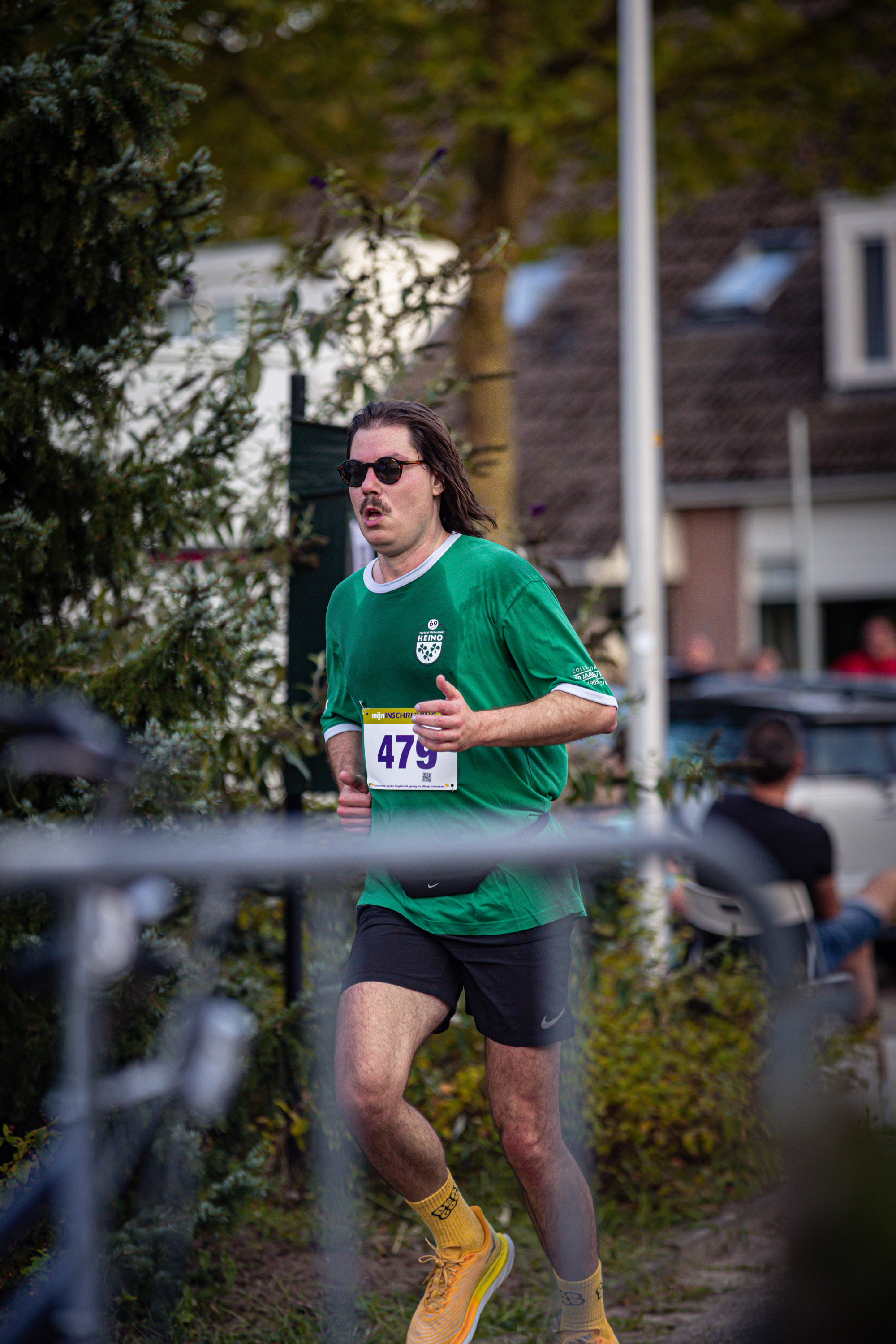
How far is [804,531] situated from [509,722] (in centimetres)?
1744

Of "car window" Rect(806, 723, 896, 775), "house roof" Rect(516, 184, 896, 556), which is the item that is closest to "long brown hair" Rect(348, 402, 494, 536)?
"car window" Rect(806, 723, 896, 775)

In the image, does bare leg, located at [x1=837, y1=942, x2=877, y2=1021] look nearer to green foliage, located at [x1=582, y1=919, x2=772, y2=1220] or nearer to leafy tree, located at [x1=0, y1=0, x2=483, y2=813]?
green foliage, located at [x1=582, y1=919, x2=772, y2=1220]

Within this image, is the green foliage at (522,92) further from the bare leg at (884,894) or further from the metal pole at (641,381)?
the bare leg at (884,894)

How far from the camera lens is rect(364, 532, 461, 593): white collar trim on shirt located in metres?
2.96

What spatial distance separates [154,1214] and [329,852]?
74.8 inches

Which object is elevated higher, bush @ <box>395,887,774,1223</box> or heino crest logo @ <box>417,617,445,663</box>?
heino crest logo @ <box>417,617,445,663</box>

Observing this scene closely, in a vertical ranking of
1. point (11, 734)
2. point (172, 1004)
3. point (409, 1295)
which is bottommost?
point (409, 1295)

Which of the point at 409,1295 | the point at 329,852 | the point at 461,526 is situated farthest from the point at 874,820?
the point at 329,852

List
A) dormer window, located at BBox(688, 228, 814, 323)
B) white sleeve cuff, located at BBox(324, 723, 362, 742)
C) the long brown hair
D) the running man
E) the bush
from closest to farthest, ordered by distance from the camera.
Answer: the running man
the long brown hair
white sleeve cuff, located at BBox(324, 723, 362, 742)
the bush
dormer window, located at BBox(688, 228, 814, 323)

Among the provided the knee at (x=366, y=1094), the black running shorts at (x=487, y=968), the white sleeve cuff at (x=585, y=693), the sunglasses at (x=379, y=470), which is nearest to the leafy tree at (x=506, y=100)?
the sunglasses at (x=379, y=470)

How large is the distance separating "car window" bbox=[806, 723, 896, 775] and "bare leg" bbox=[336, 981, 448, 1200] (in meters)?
5.94

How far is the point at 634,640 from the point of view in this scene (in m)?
6.43

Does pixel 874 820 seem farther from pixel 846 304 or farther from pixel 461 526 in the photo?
pixel 846 304

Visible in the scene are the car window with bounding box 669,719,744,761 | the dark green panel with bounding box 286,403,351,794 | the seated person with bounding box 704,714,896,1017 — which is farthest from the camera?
the car window with bounding box 669,719,744,761
